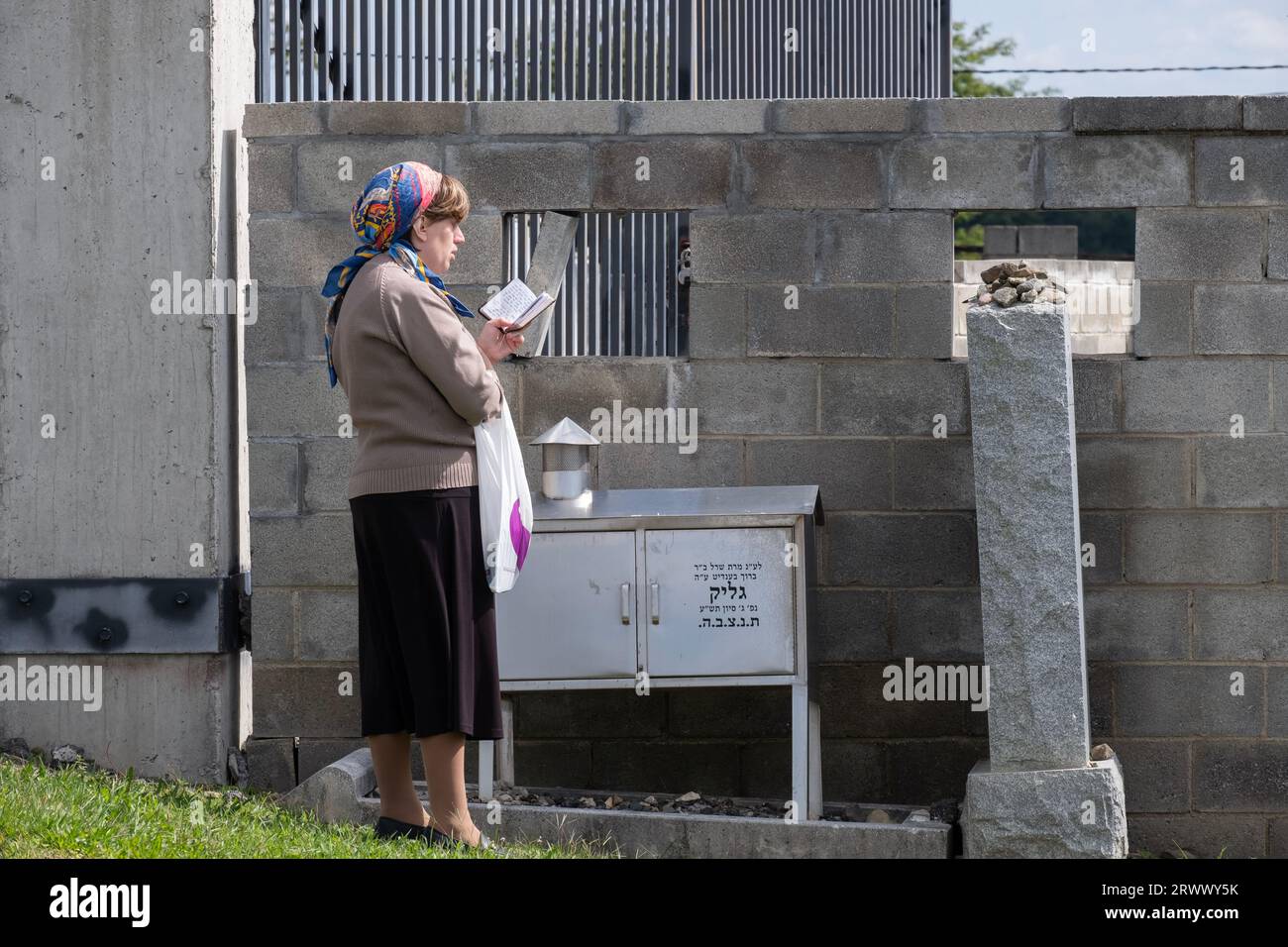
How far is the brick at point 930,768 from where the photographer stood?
584 cm

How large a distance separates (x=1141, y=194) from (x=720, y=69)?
3.47 meters

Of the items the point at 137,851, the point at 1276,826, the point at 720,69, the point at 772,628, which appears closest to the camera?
the point at 137,851

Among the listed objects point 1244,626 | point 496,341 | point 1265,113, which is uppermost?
point 1265,113

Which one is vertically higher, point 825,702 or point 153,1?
point 153,1

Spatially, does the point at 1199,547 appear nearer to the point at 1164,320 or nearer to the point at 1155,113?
the point at 1164,320

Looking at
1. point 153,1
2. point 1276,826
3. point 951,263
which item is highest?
point 153,1

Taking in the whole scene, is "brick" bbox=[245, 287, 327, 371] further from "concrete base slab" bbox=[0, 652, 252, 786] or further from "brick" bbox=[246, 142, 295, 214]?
"concrete base slab" bbox=[0, 652, 252, 786]

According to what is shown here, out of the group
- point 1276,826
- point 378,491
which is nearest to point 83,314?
point 378,491

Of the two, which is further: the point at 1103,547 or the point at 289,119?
the point at 289,119

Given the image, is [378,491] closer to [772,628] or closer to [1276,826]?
[772,628]

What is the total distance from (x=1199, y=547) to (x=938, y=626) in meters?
0.99

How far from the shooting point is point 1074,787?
190 inches

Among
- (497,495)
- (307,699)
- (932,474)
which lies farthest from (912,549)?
(307,699)

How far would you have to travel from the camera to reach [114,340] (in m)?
5.89
